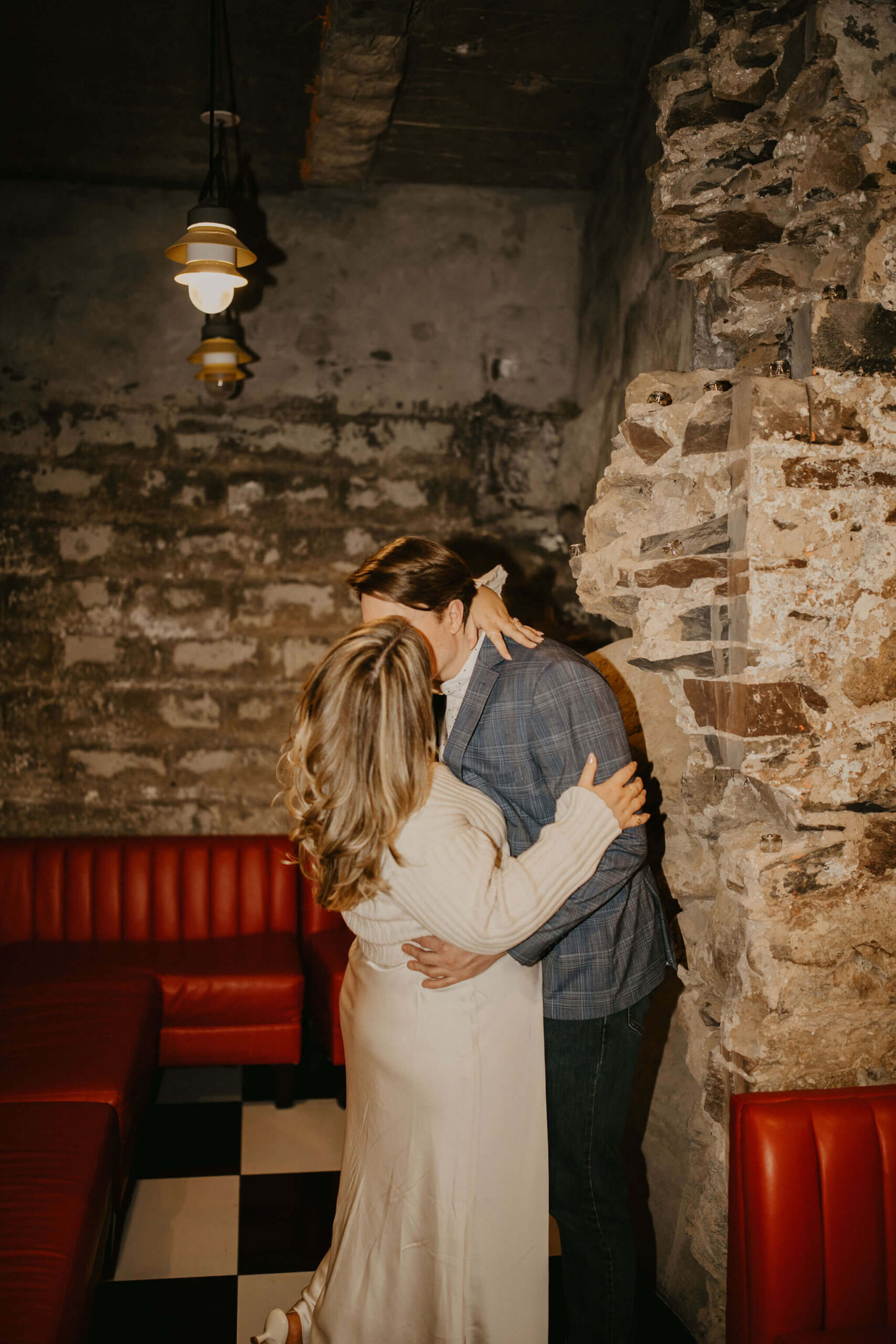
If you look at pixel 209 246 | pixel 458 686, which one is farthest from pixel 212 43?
pixel 458 686

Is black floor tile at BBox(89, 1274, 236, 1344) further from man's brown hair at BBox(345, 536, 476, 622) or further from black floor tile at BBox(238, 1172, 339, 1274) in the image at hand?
man's brown hair at BBox(345, 536, 476, 622)

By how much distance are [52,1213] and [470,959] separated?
1.01m

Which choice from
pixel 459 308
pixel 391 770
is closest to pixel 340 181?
pixel 459 308

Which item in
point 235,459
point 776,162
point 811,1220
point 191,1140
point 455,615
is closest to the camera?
point 811,1220

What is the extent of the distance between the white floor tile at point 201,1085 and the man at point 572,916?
1933mm

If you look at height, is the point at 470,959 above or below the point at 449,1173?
above

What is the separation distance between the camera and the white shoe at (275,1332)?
6.04ft

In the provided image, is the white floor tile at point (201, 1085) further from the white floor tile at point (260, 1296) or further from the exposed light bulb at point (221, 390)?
the exposed light bulb at point (221, 390)

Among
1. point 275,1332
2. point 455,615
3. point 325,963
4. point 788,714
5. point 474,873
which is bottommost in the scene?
point 275,1332

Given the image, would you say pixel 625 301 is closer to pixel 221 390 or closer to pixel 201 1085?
pixel 221 390

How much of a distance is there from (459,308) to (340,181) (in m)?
0.76

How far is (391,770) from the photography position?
154cm

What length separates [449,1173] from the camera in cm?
165

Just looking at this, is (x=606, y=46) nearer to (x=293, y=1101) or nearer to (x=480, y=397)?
(x=480, y=397)
